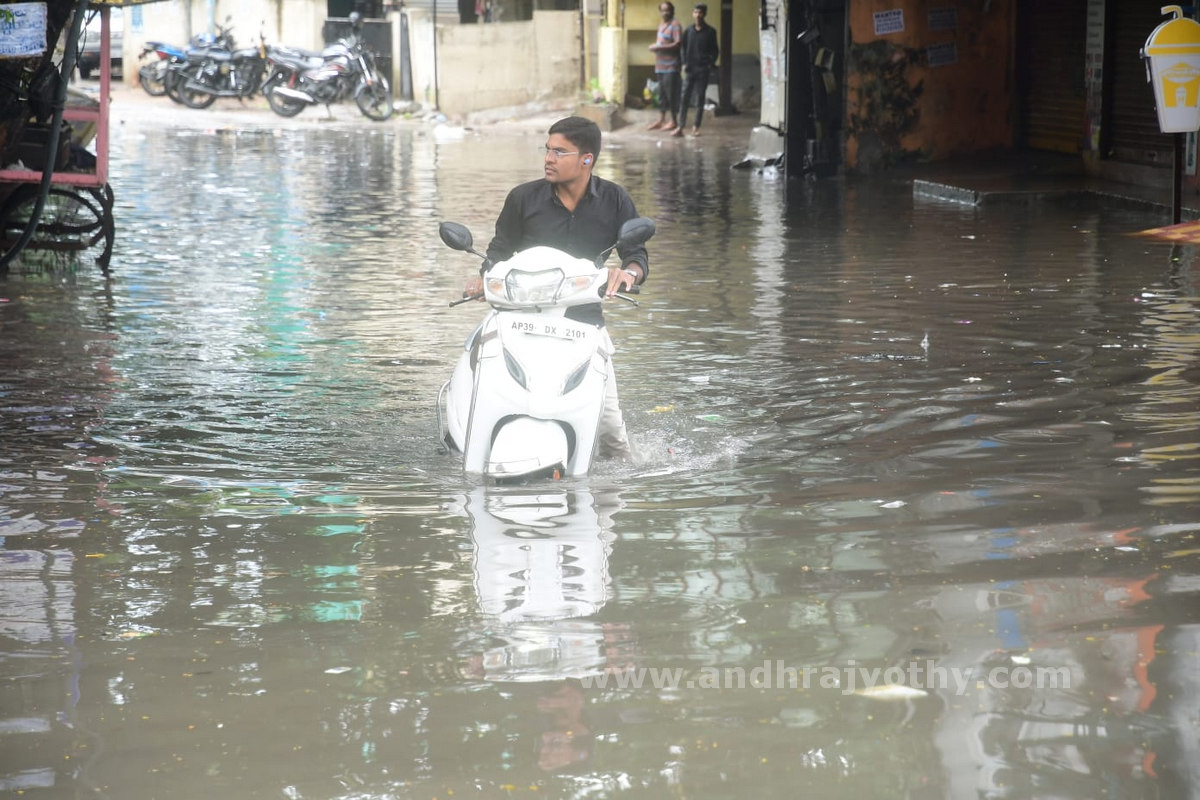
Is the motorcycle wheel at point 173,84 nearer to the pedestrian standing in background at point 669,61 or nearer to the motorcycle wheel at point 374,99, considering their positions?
the motorcycle wheel at point 374,99

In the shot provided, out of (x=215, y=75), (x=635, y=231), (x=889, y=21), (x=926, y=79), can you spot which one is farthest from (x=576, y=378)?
(x=215, y=75)

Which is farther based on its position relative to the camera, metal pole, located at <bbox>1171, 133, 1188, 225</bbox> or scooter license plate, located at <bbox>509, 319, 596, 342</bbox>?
metal pole, located at <bbox>1171, 133, 1188, 225</bbox>

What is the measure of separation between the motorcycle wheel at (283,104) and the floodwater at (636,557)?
21101mm

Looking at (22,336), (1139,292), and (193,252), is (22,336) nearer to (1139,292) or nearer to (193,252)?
(193,252)

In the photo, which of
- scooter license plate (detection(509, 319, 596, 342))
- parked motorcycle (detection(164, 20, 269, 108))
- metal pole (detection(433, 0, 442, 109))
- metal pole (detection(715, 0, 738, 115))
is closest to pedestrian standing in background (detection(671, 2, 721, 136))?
metal pole (detection(715, 0, 738, 115))

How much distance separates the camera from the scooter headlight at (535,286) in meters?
5.56

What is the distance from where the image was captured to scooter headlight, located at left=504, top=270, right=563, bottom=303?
18.2 ft

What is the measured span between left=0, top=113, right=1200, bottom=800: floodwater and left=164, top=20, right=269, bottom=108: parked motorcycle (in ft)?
73.3

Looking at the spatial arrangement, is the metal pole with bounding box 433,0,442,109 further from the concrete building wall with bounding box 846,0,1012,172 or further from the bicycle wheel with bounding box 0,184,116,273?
the bicycle wheel with bounding box 0,184,116,273

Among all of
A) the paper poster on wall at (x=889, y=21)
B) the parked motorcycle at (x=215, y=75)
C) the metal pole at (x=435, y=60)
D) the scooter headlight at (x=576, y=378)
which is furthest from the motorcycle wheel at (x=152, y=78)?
the scooter headlight at (x=576, y=378)

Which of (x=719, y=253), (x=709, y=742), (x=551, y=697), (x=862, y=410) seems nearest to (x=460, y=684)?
(x=551, y=697)

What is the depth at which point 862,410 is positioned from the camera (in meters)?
7.21

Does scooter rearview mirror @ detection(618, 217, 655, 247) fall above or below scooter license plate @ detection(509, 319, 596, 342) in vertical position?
above

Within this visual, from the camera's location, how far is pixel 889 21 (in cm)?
1883
